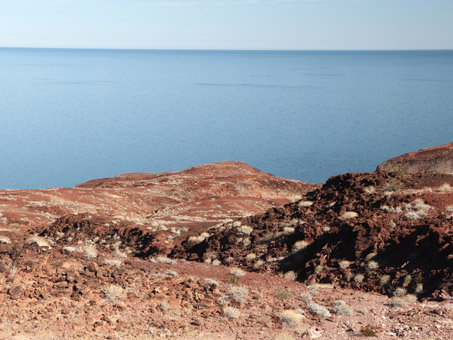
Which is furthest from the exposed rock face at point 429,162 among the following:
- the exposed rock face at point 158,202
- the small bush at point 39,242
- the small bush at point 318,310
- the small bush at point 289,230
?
the small bush at point 39,242

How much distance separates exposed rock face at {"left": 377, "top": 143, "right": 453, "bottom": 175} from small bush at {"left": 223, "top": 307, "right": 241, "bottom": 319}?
38674mm

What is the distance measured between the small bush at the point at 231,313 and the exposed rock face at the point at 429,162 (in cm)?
3867

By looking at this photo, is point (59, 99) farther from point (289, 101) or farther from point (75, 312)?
point (75, 312)

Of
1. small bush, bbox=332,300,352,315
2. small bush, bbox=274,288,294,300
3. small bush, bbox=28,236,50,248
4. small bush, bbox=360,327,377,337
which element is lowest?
small bush, bbox=28,236,50,248

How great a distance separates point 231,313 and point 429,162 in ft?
144

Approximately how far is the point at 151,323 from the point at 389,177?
62.2ft

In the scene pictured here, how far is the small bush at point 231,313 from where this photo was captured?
1462cm

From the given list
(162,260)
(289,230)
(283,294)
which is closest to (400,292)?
(283,294)

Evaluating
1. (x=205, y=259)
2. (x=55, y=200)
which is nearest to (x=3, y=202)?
(x=55, y=200)

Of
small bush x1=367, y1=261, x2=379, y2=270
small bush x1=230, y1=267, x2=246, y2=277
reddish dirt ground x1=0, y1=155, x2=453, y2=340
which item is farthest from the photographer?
small bush x1=230, y1=267, x2=246, y2=277

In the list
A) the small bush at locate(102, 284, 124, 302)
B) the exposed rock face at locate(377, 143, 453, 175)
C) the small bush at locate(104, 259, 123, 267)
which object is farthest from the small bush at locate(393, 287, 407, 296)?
the exposed rock face at locate(377, 143, 453, 175)

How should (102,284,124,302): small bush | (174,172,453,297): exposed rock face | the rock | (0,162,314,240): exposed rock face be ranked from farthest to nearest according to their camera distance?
(0,162,314,240): exposed rock face, (174,172,453,297): exposed rock face, (102,284,124,302): small bush, the rock

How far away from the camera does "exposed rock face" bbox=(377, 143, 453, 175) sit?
1996 inches

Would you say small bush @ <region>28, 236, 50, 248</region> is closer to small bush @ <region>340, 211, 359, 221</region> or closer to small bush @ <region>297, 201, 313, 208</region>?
small bush @ <region>297, 201, 313, 208</region>
